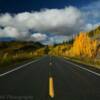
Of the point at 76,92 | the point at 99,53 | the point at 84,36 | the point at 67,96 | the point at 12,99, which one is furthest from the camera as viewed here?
the point at 84,36

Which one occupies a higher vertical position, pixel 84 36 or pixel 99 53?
pixel 84 36

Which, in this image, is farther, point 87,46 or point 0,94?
point 87,46

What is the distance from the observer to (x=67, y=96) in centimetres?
772

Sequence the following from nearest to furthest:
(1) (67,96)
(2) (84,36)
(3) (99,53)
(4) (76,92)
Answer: (1) (67,96) → (4) (76,92) → (3) (99,53) → (2) (84,36)

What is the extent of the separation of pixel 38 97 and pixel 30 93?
2.42 ft

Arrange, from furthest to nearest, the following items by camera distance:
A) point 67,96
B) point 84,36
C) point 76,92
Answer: point 84,36 < point 76,92 < point 67,96

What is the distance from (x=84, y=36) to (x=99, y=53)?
14110mm

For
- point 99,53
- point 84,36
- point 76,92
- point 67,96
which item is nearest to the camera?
point 67,96

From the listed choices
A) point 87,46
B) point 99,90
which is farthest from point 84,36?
point 99,90

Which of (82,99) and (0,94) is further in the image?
(0,94)

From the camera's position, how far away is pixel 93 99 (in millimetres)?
7254

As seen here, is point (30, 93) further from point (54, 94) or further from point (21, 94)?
point (54, 94)

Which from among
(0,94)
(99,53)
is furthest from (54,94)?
(99,53)

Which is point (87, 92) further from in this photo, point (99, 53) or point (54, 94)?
point (99, 53)
